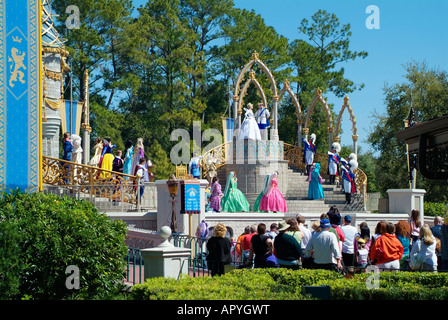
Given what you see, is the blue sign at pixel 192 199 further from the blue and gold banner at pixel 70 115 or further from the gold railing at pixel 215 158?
the blue and gold banner at pixel 70 115

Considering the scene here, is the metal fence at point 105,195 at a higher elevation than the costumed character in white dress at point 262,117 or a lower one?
lower

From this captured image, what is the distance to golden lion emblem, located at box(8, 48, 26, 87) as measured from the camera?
45.0 feet

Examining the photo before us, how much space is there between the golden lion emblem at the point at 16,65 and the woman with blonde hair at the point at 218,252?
16.9 feet

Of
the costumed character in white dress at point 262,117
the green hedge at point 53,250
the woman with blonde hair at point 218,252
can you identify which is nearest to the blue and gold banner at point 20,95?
the green hedge at point 53,250

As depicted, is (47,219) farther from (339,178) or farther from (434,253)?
(339,178)

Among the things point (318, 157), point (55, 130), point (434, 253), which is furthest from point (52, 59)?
point (434, 253)

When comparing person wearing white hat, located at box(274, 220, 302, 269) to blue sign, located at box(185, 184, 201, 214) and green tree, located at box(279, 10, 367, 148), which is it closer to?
blue sign, located at box(185, 184, 201, 214)

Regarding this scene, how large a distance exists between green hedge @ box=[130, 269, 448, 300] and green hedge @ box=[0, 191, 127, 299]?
160 cm

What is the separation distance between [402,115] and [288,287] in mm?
30352

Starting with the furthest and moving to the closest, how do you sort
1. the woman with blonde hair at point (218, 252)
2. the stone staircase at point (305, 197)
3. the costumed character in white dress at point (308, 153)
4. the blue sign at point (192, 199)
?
the costumed character in white dress at point (308, 153), the stone staircase at point (305, 197), the blue sign at point (192, 199), the woman with blonde hair at point (218, 252)

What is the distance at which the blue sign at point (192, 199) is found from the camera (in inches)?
656

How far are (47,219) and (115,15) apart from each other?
102 feet

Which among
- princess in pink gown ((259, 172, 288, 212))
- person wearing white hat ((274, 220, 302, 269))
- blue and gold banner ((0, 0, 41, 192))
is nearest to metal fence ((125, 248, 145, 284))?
person wearing white hat ((274, 220, 302, 269))
